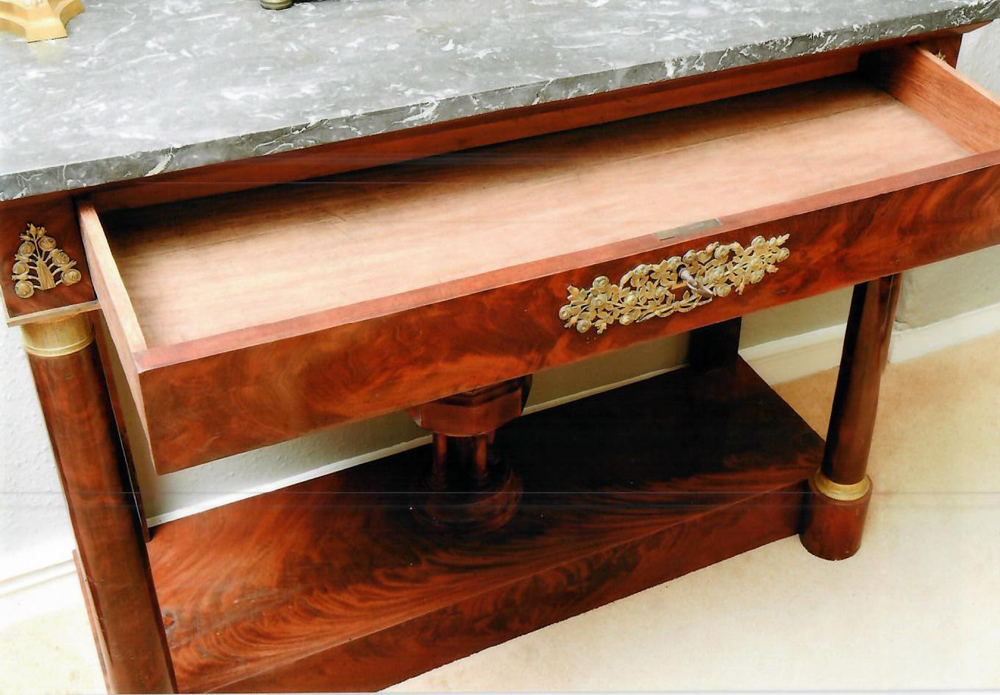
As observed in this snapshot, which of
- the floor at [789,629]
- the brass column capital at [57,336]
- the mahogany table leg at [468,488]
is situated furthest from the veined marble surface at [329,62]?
the floor at [789,629]

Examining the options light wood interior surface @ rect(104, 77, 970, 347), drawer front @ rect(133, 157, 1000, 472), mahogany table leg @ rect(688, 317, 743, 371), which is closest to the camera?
drawer front @ rect(133, 157, 1000, 472)

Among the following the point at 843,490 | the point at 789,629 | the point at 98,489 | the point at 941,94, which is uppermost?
the point at 941,94

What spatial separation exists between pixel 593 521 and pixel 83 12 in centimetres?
85

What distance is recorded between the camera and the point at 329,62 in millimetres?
951

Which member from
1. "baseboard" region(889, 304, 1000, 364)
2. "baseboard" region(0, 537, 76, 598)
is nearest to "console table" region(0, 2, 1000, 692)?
"baseboard" region(0, 537, 76, 598)

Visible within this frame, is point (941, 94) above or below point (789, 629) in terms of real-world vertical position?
above

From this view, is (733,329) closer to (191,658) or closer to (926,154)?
(926,154)

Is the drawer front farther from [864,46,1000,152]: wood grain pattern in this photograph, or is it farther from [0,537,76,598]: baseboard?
[0,537,76,598]: baseboard

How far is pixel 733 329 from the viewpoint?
1.64 metres

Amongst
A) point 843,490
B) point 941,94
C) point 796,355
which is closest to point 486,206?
point 941,94

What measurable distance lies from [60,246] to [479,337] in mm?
342

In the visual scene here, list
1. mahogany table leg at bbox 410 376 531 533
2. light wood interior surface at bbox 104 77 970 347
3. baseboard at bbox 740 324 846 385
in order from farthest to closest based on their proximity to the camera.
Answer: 1. baseboard at bbox 740 324 846 385
2. mahogany table leg at bbox 410 376 531 533
3. light wood interior surface at bbox 104 77 970 347

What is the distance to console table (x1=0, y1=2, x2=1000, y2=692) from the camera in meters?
0.80

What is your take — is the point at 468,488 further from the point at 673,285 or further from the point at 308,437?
the point at 673,285
